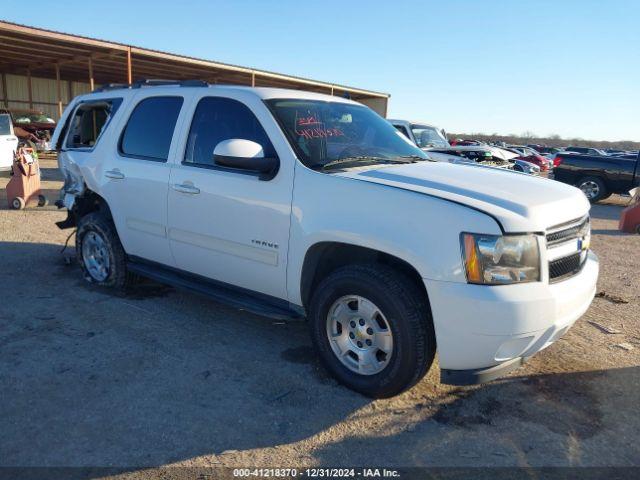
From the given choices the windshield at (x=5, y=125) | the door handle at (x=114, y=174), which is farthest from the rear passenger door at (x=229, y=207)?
the windshield at (x=5, y=125)

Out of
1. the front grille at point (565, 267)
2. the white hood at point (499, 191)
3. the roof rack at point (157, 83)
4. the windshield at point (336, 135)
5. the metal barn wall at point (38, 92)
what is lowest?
the front grille at point (565, 267)

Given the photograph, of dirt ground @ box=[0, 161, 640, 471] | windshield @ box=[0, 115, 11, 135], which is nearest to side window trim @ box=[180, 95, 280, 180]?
dirt ground @ box=[0, 161, 640, 471]

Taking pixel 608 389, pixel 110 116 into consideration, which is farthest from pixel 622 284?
pixel 110 116

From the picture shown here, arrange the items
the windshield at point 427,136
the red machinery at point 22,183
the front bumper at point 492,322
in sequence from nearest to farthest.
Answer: the front bumper at point 492,322 < the red machinery at point 22,183 < the windshield at point 427,136

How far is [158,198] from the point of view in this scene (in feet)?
14.1

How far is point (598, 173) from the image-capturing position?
48.1ft

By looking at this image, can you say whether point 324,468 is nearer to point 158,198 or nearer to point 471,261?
point 471,261

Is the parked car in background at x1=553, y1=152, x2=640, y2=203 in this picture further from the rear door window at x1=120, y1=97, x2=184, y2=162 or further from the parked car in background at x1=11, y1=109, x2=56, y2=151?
the parked car in background at x1=11, y1=109, x2=56, y2=151

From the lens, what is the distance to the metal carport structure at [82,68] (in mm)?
18906

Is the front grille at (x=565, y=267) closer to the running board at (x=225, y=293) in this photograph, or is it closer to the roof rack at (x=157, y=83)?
the running board at (x=225, y=293)

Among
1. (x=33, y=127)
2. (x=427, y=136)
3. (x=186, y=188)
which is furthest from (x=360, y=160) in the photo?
(x=33, y=127)

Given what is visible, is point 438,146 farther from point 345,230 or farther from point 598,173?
point 345,230

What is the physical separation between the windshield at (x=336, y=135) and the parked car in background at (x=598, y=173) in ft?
41.0

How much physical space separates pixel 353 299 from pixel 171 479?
1.44m
